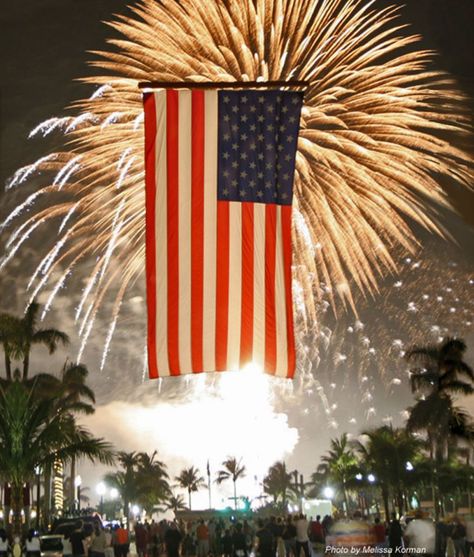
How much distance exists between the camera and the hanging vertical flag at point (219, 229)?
12734 millimetres

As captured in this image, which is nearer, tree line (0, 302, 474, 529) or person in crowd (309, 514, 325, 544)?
tree line (0, 302, 474, 529)

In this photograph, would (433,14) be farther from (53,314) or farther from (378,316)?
(53,314)

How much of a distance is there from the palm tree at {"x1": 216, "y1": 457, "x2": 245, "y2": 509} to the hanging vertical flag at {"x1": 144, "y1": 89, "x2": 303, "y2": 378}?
83.8 meters

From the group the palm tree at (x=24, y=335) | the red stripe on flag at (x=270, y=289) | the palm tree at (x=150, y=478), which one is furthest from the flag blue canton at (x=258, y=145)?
the palm tree at (x=150, y=478)

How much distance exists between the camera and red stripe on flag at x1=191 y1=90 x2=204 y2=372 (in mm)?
12781

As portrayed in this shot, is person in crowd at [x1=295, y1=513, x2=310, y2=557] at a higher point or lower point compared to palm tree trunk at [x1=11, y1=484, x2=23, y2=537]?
lower

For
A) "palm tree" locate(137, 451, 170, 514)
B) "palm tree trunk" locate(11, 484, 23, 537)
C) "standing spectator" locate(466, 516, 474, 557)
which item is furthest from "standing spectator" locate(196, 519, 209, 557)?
"palm tree" locate(137, 451, 170, 514)

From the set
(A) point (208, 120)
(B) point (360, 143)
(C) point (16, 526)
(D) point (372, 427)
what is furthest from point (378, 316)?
(A) point (208, 120)

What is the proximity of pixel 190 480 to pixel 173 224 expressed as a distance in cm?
9499

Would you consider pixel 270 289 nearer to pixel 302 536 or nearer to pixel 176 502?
pixel 302 536

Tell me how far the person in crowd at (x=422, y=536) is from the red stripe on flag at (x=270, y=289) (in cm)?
282

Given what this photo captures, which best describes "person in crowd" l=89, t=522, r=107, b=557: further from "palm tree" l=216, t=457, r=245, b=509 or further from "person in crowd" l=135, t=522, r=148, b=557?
"palm tree" l=216, t=457, r=245, b=509

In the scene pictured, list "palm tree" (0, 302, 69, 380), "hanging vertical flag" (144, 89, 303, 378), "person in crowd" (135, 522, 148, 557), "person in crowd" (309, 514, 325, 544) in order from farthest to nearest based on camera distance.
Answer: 1. "palm tree" (0, 302, 69, 380)
2. "person in crowd" (135, 522, 148, 557)
3. "person in crowd" (309, 514, 325, 544)
4. "hanging vertical flag" (144, 89, 303, 378)

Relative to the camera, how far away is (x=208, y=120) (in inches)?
516
